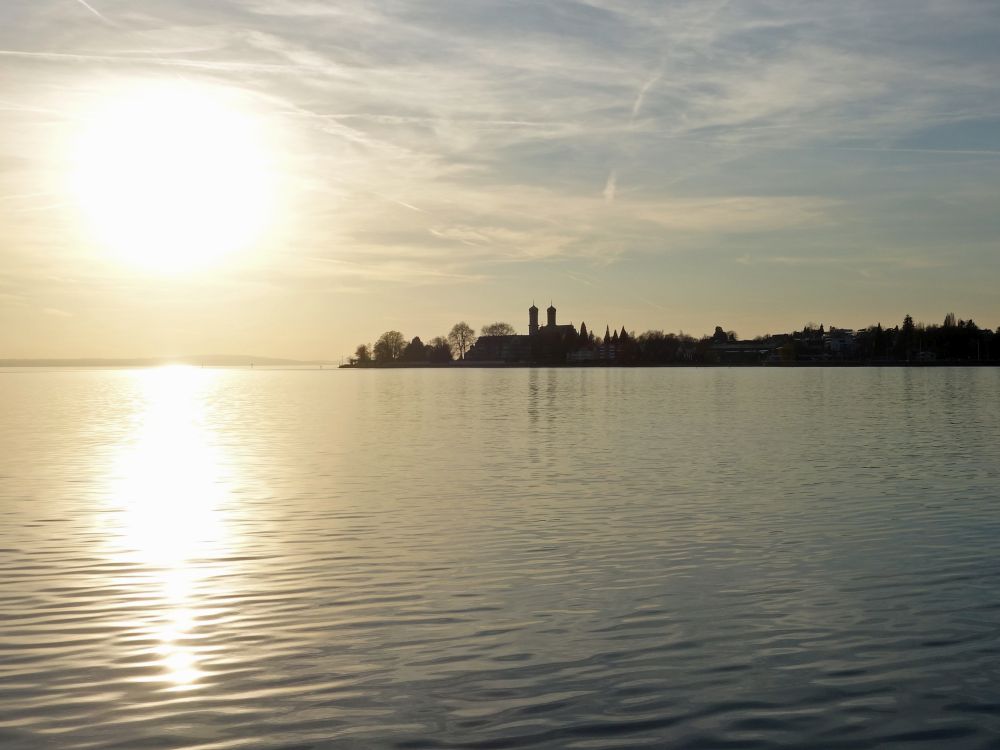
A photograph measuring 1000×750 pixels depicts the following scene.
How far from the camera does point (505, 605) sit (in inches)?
642

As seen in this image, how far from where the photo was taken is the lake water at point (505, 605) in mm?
11117

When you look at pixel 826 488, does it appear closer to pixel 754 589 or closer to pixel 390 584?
pixel 754 589

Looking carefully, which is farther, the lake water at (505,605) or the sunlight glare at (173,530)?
the sunlight glare at (173,530)

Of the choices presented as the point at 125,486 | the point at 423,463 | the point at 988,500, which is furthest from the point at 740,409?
the point at 125,486

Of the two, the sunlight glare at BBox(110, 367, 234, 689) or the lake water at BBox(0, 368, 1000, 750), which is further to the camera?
the sunlight glare at BBox(110, 367, 234, 689)

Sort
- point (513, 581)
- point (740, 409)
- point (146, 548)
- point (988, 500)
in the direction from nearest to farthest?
point (513, 581)
point (146, 548)
point (988, 500)
point (740, 409)

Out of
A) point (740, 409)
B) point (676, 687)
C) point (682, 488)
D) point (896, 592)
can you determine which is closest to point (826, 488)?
point (682, 488)

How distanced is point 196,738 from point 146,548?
41.0 feet

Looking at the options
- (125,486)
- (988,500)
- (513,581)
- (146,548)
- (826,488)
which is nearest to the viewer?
(513,581)

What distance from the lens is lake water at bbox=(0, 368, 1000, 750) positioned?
1112 cm

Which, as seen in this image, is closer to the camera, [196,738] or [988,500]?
[196,738]

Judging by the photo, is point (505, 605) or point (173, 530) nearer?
point (505, 605)

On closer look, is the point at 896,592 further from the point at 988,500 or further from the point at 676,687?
the point at 988,500

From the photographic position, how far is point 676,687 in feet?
39.8
